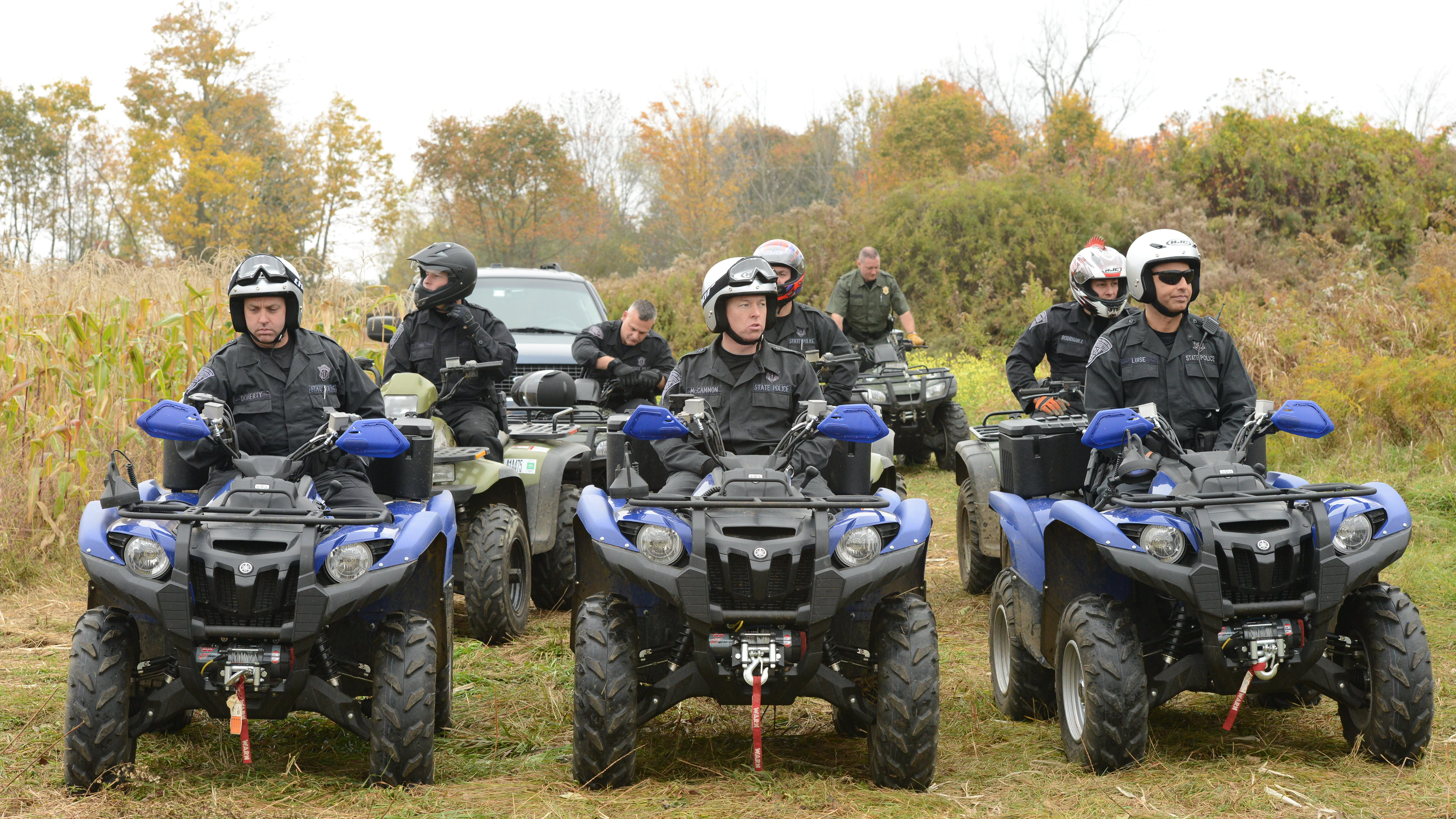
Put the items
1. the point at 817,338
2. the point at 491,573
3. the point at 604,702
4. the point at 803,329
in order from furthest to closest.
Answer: the point at 803,329
the point at 817,338
the point at 491,573
the point at 604,702

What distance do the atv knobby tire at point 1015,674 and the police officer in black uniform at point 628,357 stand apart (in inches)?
142

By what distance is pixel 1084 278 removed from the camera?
694 centimetres

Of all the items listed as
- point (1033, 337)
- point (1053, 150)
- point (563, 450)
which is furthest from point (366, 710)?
point (1053, 150)

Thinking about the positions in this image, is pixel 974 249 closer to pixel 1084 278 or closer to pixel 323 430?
pixel 1084 278

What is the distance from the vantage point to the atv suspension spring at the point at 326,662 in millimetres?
4254

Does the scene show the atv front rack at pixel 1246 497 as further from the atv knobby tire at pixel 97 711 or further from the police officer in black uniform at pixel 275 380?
the atv knobby tire at pixel 97 711

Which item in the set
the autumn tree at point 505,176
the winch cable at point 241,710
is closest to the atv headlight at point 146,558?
the winch cable at point 241,710

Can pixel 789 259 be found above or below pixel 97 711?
above

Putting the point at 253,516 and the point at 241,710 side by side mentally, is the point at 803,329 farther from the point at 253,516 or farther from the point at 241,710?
the point at 241,710

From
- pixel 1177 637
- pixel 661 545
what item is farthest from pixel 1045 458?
pixel 661 545

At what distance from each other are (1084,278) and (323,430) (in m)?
4.21

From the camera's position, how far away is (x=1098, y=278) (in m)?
6.90

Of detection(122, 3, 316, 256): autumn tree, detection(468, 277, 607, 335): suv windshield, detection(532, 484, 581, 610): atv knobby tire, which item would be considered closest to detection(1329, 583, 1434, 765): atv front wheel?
detection(532, 484, 581, 610): atv knobby tire

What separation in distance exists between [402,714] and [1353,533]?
3.19 metres
